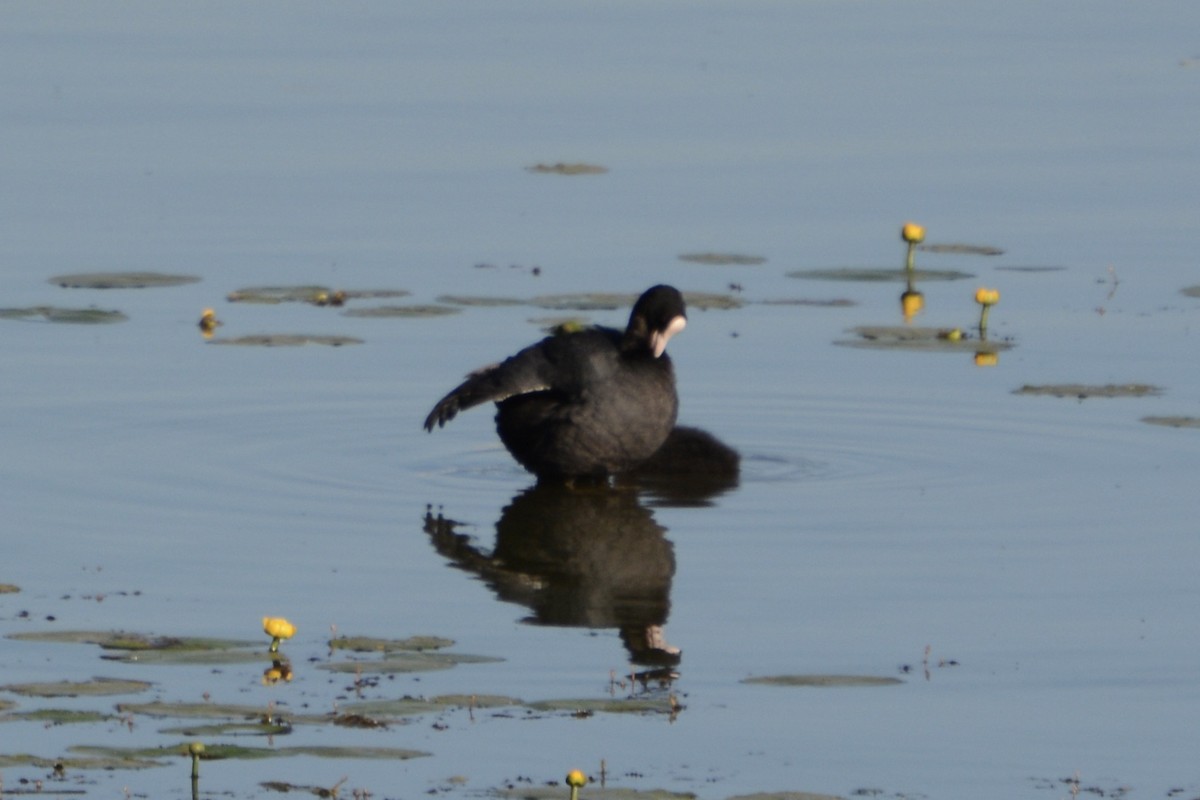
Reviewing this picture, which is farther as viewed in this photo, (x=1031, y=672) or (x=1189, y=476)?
(x=1189, y=476)

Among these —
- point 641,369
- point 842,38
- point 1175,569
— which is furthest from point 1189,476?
point 842,38

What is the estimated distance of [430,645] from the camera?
27.9 feet

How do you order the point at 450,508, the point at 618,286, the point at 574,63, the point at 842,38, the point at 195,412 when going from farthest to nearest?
the point at 842,38
the point at 574,63
the point at 618,286
the point at 195,412
the point at 450,508

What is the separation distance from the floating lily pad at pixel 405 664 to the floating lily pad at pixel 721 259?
307 inches

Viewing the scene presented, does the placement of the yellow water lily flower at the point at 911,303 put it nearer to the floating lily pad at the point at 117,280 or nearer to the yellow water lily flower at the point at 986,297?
the yellow water lily flower at the point at 986,297

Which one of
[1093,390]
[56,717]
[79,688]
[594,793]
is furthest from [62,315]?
[594,793]

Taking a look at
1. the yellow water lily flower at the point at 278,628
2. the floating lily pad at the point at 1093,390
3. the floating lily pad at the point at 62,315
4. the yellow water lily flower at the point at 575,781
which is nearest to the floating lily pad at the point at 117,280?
the floating lily pad at the point at 62,315

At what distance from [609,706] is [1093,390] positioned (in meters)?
5.67

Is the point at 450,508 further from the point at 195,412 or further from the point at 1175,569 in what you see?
the point at 1175,569

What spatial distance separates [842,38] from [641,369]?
1570 cm

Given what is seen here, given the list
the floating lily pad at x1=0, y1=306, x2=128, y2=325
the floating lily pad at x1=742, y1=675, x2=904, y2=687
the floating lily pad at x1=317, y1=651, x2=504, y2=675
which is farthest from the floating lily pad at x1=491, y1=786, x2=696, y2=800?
the floating lily pad at x1=0, y1=306, x2=128, y2=325

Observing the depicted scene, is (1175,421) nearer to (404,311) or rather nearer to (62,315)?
(404,311)

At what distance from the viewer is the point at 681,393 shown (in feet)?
43.5

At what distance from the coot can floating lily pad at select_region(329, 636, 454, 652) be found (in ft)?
9.36
